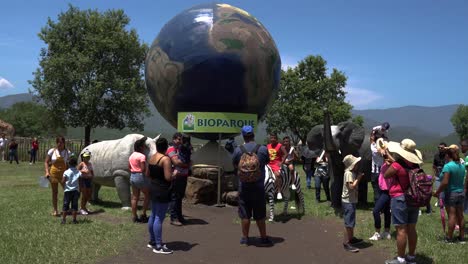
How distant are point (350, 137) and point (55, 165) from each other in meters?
6.25

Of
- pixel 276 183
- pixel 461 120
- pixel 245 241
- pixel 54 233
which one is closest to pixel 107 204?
pixel 54 233

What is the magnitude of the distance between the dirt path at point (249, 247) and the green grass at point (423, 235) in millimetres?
347

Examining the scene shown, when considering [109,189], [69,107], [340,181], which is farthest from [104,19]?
[340,181]

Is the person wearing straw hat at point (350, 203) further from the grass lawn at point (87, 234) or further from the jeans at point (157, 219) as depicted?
the jeans at point (157, 219)

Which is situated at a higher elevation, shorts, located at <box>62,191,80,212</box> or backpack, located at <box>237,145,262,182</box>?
backpack, located at <box>237,145,262,182</box>

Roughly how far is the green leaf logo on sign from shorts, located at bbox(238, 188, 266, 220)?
162 inches

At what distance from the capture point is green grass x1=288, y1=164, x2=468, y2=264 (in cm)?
596

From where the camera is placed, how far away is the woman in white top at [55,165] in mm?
8633

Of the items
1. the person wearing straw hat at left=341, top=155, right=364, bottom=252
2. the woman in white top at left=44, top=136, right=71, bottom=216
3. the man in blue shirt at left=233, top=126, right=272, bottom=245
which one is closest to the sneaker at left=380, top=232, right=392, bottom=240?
the person wearing straw hat at left=341, top=155, right=364, bottom=252

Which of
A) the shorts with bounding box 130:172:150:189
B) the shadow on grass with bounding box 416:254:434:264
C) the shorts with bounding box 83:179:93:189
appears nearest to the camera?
the shadow on grass with bounding box 416:254:434:264

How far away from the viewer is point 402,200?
546cm

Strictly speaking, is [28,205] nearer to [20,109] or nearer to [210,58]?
[210,58]

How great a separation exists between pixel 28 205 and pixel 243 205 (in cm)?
588

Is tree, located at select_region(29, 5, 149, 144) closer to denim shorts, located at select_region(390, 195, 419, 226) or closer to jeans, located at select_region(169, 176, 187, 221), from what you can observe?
jeans, located at select_region(169, 176, 187, 221)
